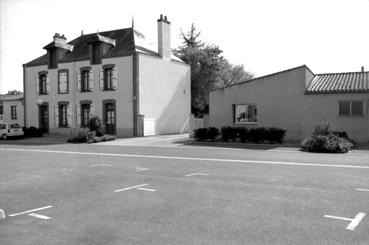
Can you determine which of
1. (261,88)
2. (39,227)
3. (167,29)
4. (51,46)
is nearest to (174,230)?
(39,227)

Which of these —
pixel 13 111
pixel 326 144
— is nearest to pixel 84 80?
pixel 13 111

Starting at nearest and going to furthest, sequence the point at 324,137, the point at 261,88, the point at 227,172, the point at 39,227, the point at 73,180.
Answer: the point at 39,227
the point at 73,180
the point at 227,172
the point at 324,137
the point at 261,88

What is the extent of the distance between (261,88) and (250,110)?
1.65 m

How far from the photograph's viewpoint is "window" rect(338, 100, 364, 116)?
2181 cm

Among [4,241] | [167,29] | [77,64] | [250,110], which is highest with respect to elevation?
[167,29]

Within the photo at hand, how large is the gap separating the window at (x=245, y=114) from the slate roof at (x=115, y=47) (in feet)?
32.8

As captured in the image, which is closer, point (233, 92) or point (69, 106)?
point (233, 92)

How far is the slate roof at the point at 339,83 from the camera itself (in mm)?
22000

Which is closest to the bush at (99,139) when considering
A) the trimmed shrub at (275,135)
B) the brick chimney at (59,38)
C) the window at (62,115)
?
the window at (62,115)

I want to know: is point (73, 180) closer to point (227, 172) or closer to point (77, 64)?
point (227, 172)

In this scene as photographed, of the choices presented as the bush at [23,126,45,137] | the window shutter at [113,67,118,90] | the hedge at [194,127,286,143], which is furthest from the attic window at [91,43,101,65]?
the hedge at [194,127,286,143]

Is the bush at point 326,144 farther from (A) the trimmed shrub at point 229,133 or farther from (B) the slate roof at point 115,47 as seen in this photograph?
(B) the slate roof at point 115,47

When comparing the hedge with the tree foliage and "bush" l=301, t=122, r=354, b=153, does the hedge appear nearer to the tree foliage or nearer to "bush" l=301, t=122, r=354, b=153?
"bush" l=301, t=122, r=354, b=153

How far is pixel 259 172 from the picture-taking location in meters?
Result: 11.1
